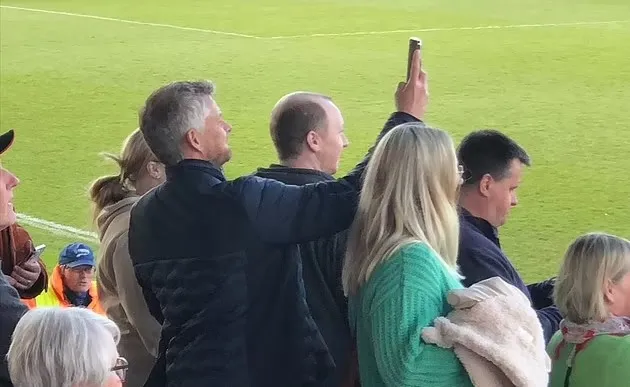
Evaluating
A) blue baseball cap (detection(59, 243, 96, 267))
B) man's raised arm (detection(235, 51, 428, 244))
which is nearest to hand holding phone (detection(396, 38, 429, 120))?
man's raised arm (detection(235, 51, 428, 244))

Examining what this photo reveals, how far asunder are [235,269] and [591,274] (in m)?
1.06

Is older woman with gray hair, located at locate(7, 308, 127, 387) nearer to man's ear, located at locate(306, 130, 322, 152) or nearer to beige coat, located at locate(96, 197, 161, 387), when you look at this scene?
man's ear, located at locate(306, 130, 322, 152)

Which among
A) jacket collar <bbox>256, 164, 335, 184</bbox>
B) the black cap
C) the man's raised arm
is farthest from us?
the black cap

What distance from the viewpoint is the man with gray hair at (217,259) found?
3189 millimetres

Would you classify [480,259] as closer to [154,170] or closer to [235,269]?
[235,269]

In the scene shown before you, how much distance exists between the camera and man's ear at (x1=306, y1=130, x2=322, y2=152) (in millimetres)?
3539

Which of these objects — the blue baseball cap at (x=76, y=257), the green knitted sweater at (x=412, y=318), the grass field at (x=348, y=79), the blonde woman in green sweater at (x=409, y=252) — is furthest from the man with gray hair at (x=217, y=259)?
the grass field at (x=348, y=79)

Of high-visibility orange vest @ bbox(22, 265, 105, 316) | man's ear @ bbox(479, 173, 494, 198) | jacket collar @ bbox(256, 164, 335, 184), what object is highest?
jacket collar @ bbox(256, 164, 335, 184)

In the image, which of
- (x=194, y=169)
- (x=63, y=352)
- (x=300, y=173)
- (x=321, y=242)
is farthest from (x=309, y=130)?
(x=63, y=352)

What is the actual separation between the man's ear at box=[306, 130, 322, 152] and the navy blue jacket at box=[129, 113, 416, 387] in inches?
14.7

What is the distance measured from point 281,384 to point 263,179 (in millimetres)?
654

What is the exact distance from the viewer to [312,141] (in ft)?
11.6

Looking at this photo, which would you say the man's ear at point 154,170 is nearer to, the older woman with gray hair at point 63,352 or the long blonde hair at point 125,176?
the long blonde hair at point 125,176

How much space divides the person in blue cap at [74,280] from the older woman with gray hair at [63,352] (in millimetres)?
3032
